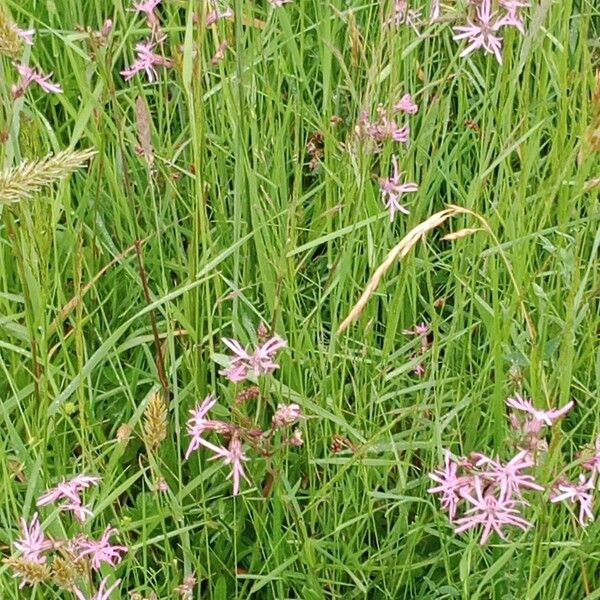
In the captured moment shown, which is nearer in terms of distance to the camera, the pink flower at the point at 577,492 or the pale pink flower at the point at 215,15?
the pink flower at the point at 577,492

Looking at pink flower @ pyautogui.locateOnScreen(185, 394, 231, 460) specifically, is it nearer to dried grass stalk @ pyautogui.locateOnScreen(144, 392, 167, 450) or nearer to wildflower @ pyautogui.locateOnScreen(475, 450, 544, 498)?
dried grass stalk @ pyautogui.locateOnScreen(144, 392, 167, 450)

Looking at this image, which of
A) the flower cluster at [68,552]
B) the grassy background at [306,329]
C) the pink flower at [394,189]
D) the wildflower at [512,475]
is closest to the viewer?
the flower cluster at [68,552]

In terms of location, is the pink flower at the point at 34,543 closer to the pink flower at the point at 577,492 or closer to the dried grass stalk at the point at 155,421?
the dried grass stalk at the point at 155,421

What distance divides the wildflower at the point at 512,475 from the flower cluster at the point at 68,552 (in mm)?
412

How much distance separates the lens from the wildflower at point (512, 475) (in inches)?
43.9

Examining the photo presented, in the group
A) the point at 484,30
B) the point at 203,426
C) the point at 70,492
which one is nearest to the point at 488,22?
the point at 484,30

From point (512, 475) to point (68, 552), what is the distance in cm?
46

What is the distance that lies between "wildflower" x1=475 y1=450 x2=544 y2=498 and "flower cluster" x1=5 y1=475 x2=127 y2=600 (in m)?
0.41

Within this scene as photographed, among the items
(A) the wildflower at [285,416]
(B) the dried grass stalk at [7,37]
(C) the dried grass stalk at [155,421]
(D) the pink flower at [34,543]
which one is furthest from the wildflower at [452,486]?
(B) the dried grass stalk at [7,37]

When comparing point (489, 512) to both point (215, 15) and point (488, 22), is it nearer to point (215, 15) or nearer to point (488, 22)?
point (488, 22)

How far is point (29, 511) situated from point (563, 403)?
69 centimetres

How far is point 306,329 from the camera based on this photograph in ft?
4.71

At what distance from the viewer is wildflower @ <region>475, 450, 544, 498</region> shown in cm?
112

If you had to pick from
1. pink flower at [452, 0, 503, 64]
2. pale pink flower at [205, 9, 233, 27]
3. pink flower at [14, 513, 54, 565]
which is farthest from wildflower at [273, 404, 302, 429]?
pale pink flower at [205, 9, 233, 27]
